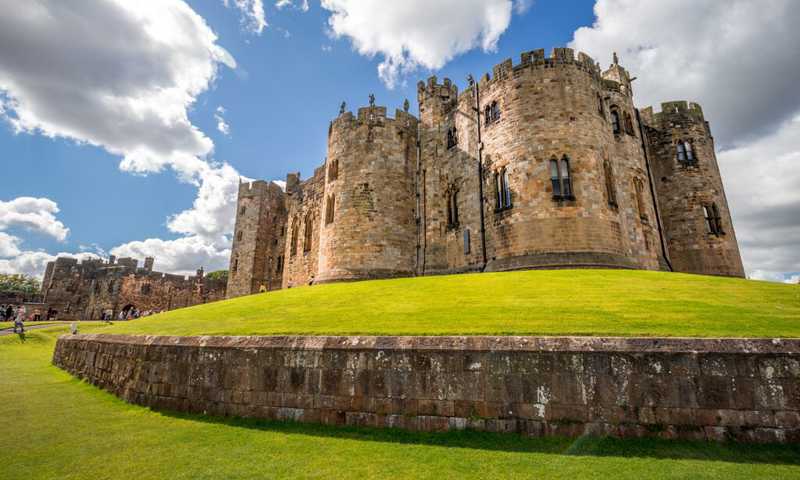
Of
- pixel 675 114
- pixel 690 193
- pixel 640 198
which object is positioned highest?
pixel 675 114

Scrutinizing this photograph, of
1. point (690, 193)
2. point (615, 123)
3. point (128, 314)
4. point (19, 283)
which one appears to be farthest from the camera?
point (19, 283)

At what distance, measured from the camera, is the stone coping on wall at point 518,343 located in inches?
207

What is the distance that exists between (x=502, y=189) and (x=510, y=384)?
14.5 meters

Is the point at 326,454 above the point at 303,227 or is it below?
below

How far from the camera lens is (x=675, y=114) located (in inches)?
952

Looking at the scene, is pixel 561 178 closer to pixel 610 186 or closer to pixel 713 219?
pixel 610 186

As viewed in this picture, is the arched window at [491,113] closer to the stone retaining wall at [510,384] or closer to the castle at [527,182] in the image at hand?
the castle at [527,182]

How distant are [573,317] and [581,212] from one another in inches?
427

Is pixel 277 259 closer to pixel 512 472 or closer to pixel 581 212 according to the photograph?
pixel 581 212

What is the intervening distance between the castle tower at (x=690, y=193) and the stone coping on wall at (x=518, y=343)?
2098 cm

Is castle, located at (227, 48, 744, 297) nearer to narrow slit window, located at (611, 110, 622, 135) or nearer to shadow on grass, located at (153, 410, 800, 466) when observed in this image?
narrow slit window, located at (611, 110, 622, 135)

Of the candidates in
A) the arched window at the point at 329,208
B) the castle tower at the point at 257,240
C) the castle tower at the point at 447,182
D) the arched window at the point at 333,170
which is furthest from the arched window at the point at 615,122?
the castle tower at the point at 257,240

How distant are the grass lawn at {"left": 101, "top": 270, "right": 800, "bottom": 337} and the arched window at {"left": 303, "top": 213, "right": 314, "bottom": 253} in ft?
64.6

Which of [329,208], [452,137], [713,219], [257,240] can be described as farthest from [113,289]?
[713,219]
